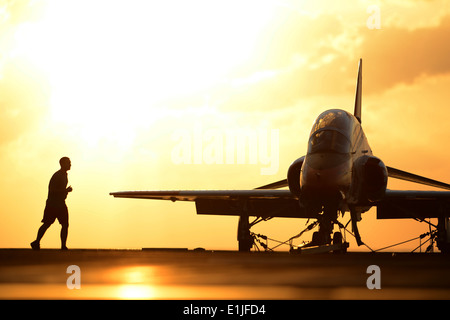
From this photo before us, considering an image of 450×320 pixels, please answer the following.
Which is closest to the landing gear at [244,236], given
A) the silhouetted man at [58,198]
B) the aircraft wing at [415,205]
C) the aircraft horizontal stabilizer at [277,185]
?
the aircraft horizontal stabilizer at [277,185]

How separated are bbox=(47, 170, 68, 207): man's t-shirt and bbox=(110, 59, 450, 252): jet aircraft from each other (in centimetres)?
560

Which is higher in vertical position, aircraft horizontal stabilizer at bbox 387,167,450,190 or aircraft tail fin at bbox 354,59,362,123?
aircraft tail fin at bbox 354,59,362,123

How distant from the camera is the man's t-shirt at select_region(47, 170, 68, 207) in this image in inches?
676

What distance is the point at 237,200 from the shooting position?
2548 cm

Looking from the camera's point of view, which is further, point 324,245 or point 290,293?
point 324,245

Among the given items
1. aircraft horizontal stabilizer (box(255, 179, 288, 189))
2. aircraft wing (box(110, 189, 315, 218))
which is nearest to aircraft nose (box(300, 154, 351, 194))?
aircraft wing (box(110, 189, 315, 218))

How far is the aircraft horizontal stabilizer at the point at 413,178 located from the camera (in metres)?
23.2

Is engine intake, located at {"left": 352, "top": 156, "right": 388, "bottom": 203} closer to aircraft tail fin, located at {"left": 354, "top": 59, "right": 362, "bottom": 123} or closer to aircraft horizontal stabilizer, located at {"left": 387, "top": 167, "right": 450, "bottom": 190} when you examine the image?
aircraft horizontal stabilizer, located at {"left": 387, "top": 167, "right": 450, "bottom": 190}

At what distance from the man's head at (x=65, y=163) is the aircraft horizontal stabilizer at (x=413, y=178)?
34.5 ft
